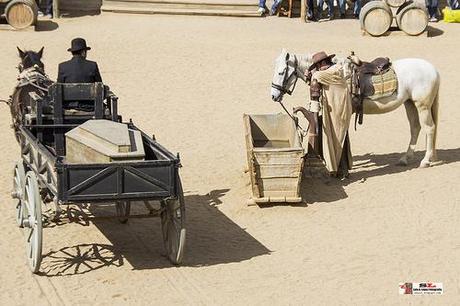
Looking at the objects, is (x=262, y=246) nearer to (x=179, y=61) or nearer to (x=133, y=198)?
(x=133, y=198)

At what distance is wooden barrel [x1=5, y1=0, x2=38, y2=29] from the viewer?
2325 cm

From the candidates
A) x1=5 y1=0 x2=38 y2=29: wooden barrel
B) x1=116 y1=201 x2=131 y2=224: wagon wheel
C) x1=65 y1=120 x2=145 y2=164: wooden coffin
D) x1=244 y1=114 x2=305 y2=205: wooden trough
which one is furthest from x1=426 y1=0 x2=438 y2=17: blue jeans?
x1=65 y1=120 x2=145 y2=164: wooden coffin

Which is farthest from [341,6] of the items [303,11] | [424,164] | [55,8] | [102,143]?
[102,143]

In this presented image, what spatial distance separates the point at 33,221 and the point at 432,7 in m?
17.6

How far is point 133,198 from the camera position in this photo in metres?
9.97

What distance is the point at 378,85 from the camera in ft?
46.3

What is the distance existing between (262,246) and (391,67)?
4.09 meters

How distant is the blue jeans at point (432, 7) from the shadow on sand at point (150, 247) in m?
14.4

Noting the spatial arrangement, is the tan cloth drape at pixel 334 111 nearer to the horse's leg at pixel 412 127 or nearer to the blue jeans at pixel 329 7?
the horse's leg at pixel 412 127

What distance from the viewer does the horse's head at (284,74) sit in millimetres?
13703

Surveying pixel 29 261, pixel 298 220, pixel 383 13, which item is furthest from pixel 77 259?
pixel 383 13

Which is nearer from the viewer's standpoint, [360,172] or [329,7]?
[360,172]

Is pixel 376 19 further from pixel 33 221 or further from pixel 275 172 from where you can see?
pixel 33 221

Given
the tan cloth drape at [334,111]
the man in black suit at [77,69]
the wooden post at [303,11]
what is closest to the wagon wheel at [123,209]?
the man in black suit at [77,69]
